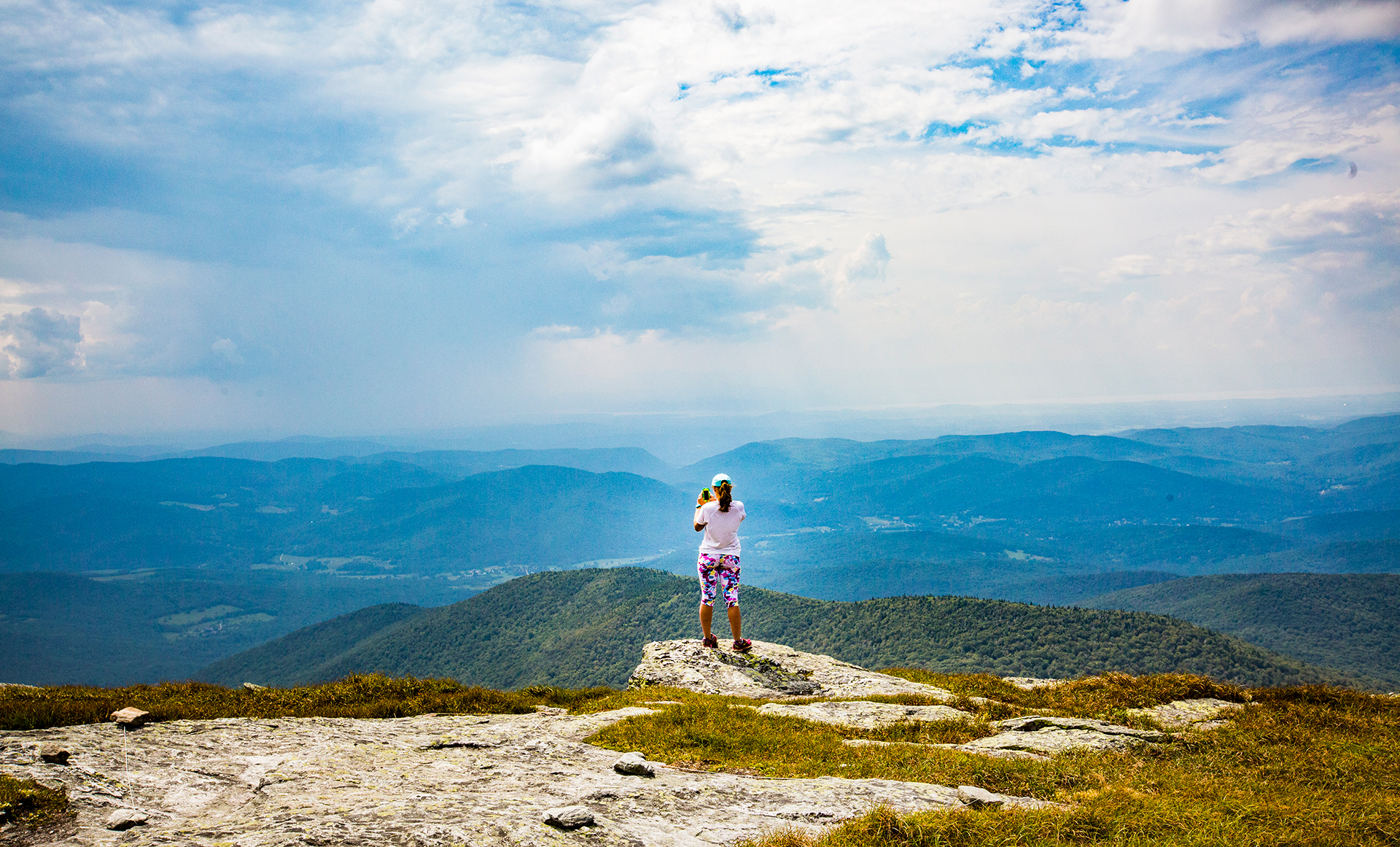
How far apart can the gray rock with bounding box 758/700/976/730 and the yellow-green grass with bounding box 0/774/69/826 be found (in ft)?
34.5

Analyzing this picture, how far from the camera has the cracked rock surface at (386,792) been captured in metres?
Result: 6.09

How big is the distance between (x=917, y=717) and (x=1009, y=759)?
4.03 meters

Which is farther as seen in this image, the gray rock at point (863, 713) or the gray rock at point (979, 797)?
the gray rock at point (863, 713)

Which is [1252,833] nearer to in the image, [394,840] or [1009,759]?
[1009,759]

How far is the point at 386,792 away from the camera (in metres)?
7.49

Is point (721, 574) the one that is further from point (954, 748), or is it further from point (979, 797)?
point (979, 797)

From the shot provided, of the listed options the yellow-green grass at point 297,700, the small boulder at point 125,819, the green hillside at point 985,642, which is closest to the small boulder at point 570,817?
the small boulder at point 125,819

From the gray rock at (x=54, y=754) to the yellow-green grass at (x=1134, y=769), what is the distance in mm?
6772

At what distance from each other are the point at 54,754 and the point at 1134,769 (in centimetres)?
1354

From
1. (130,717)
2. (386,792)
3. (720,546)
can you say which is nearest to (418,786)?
(386,792)

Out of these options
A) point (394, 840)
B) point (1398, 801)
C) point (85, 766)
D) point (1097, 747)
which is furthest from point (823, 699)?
point (85, 766)

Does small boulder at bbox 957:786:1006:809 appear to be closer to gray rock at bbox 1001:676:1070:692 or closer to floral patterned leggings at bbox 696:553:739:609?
floral patterned leggings at bbox 696:553:739:609

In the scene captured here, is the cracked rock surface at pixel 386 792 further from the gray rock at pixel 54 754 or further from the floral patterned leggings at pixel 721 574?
the floral patterned leggings at pixel 721 574

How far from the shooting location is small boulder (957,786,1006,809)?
7402mm
